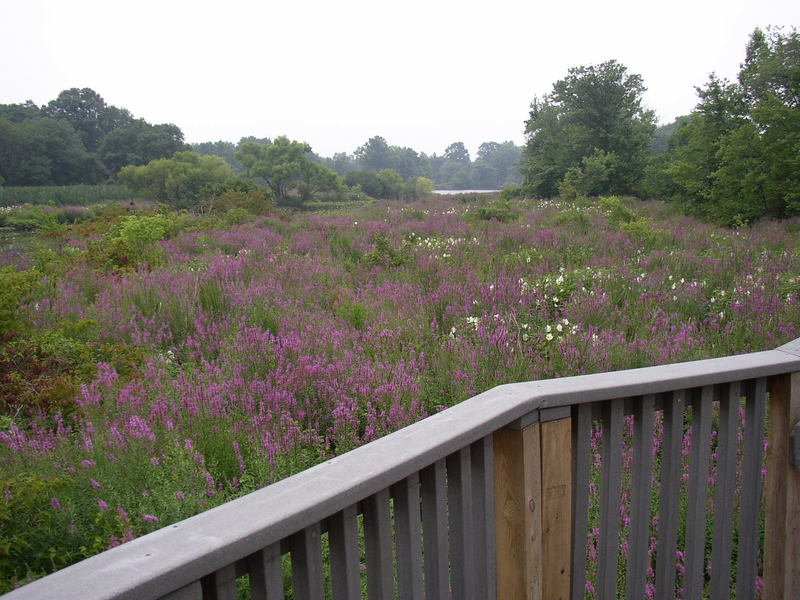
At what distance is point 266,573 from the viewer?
1.00 metres

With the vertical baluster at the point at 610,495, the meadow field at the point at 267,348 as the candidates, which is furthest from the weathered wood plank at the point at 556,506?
the meadow field at the point at 267,348

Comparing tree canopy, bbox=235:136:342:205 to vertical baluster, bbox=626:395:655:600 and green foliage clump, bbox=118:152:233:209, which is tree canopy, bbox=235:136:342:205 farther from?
vertical baluster, bbox=626:395:655:600

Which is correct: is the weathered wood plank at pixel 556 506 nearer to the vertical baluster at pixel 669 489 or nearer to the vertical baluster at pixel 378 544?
the vertical baluster at pixel 669 489

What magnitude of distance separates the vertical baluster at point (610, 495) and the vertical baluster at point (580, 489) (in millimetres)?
60

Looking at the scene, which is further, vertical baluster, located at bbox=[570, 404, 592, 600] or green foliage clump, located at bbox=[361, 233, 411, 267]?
green foliage clump, located at bbox=[361, 233, 411, 267]

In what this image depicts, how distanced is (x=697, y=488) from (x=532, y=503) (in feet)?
2.35

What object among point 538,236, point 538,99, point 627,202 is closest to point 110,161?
point 538,99

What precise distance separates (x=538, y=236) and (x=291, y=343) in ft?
28.0

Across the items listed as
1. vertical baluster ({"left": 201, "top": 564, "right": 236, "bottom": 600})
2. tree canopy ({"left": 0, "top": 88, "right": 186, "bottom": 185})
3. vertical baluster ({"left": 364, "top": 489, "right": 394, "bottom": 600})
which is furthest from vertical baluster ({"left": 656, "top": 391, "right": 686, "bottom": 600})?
tree canopy ({"left": 0, "top": 88, "right": 186, "bottom": 185})

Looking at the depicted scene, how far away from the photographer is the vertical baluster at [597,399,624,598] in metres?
1.64

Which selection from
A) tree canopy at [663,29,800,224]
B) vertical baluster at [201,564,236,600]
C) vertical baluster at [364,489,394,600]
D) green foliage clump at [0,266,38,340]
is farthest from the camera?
tree canopy at [663,29,800,224]

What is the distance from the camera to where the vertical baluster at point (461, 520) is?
53.7 inches

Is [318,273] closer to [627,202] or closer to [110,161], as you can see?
[627,202]

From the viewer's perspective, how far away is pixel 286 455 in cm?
317
